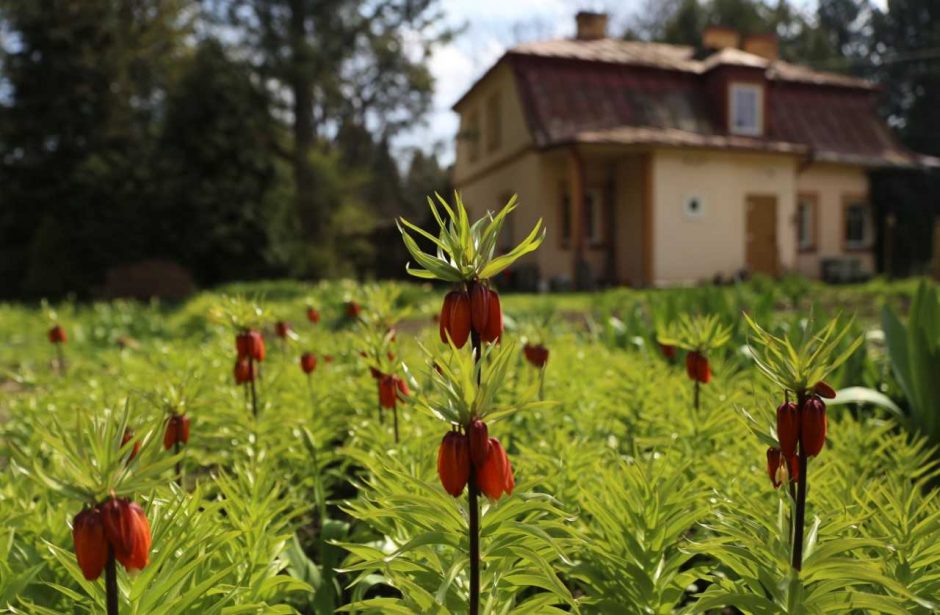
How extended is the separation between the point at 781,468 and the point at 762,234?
1860 cm

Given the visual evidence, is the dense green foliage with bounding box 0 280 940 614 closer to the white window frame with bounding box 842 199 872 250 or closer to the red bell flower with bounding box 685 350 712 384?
the red bell flower with bounding box 685 350 712 384

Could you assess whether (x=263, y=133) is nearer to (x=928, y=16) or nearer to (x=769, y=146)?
(x=769, y=146)

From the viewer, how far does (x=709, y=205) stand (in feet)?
56.0

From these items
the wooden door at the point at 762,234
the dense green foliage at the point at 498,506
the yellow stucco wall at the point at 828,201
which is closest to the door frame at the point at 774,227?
the wooden door at the point at 762,234

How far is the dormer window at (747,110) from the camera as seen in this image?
58.1 ft

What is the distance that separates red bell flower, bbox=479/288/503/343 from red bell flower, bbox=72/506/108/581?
0.63 metres

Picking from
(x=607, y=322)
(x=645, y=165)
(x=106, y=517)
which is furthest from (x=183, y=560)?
(x=645, y=165)

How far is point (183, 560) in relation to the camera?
1116 millimetres

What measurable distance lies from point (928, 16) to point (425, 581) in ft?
136

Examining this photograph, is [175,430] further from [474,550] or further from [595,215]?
[595,215]

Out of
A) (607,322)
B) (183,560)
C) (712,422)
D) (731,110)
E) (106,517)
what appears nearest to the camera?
(106,517)

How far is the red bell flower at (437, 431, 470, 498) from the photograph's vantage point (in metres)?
0.97

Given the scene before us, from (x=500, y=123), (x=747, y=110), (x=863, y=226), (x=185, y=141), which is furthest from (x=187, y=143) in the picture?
(x=863, y=226)

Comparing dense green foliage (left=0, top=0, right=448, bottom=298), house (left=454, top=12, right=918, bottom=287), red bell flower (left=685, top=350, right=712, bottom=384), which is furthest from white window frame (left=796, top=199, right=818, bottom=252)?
red bell flower (left=685, top=350, right=712, bottom=384)
